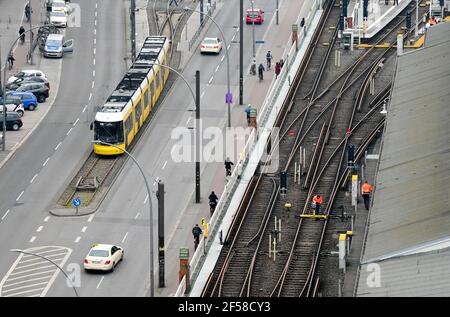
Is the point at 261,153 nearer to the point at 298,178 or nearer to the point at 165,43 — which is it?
the point at 298,178

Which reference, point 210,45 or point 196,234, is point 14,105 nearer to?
point 210,45

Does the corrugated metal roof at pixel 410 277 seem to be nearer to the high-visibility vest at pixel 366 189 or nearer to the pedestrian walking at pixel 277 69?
the high-visibility vest at pixel 366 189

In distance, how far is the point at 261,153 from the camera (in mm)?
113250

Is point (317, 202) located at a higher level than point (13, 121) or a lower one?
higher

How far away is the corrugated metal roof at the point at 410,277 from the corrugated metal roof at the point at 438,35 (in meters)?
43.1

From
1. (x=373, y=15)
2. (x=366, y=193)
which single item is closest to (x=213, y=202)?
(x=366, y=193)

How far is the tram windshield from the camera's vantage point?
11231cm

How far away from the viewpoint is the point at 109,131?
112 metres

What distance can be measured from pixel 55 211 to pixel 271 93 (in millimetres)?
26315

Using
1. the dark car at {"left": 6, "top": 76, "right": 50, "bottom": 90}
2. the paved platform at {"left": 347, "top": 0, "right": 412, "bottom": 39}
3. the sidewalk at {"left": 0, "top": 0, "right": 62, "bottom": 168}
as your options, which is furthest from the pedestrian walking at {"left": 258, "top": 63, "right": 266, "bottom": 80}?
the dark car at {"left": 6, "top": 76, "right": 50, "bottom": 90}

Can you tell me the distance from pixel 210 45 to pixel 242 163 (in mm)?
28263

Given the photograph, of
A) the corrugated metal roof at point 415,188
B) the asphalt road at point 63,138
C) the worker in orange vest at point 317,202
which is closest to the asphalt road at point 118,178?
the asphalt road at point 63,138

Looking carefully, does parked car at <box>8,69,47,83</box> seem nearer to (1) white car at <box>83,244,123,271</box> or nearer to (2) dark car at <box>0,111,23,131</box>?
(2) dark car at <box>0,111,23,131</box>

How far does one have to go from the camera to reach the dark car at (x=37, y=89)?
126 m
